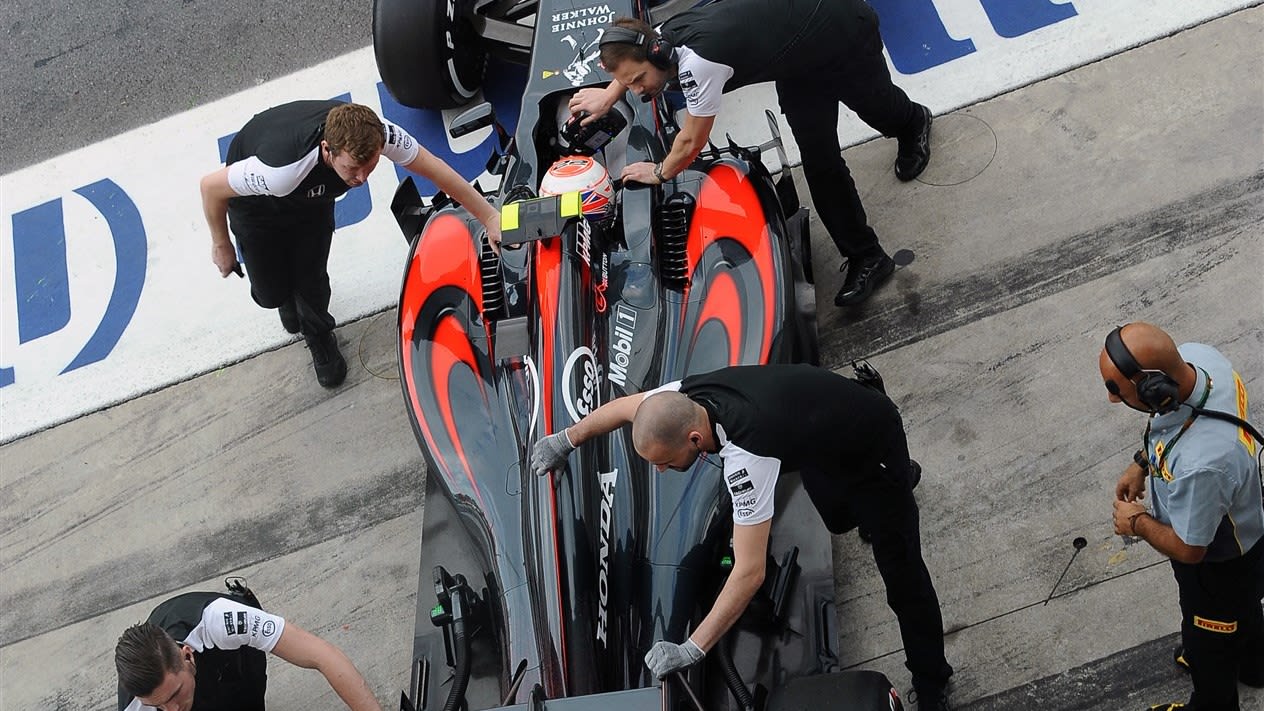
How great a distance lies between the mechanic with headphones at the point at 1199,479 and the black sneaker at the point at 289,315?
3.80m

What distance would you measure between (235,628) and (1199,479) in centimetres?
279

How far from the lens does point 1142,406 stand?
10.4 ft

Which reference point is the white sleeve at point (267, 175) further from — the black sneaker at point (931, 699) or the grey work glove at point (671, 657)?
the black sneaker at point (931, 699)

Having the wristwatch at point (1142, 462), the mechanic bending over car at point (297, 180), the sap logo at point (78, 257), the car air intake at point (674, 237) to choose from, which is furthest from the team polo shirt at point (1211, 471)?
the sap logo at point (78, 257)

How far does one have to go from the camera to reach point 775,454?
334cm

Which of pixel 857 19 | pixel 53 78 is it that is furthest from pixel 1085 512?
pixel 53 78

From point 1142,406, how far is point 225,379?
174 inches

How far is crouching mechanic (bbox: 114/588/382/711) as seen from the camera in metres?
3.41

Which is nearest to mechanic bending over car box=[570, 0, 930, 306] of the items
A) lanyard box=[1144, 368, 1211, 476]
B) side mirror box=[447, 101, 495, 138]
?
side mirror box=[447, 101, 495, 138]

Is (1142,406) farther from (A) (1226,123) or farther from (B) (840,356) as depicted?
(A) (1226,123)

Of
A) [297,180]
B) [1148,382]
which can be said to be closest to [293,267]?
[297,180]

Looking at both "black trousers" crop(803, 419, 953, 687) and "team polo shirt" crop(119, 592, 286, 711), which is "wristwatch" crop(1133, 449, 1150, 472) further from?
"team polo shirt" crop(119, 592, 286, 711)

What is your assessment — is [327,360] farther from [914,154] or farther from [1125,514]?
[1125,514]

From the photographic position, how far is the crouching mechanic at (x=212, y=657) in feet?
11.2
